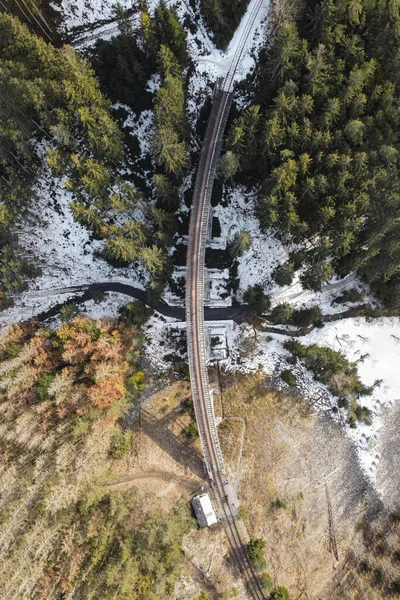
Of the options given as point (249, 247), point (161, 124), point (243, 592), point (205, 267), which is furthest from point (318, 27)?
point (243, 592)

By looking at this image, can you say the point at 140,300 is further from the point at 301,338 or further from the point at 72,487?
the point at 72,487

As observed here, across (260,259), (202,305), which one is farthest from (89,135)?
(260,259)

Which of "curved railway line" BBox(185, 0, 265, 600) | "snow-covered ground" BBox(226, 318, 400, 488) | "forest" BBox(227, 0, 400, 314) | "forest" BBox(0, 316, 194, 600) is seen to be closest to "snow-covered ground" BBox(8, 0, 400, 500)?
"snow-covered ground" BBox(226, 318, 400, 488)

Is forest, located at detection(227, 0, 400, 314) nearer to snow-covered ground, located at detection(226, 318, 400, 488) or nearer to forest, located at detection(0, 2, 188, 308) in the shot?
forest, located at detection(0, 2, 188, 308)

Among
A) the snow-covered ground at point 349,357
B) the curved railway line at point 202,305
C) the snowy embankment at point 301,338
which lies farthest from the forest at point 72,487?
the snowy embankment at point 301,338

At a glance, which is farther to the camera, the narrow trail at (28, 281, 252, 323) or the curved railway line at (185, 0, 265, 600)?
the narrow trail at (28, 281, 252, 323)

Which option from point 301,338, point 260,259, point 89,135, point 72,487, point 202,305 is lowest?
point 301,338

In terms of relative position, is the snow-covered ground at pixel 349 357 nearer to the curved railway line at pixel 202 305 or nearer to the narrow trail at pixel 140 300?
the narrow trail at pixel 140 300

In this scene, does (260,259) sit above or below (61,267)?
below
